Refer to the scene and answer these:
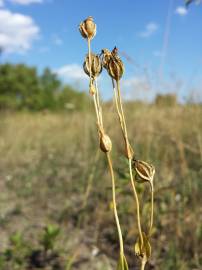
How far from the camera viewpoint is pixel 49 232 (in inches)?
70.2

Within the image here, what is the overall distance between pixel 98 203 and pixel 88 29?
6.06 feet

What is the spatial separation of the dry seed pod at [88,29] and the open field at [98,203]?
79cm

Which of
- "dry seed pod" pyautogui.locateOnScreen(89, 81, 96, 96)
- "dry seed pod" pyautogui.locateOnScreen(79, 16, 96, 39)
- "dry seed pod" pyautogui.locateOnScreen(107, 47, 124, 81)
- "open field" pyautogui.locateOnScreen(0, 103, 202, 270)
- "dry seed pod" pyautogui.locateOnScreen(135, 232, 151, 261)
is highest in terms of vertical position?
"dry seed pod" pyautogui.locateOnScreen(79, 16, 96, 39)

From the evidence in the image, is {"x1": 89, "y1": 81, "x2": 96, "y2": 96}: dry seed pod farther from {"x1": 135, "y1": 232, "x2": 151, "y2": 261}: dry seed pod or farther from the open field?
the open field

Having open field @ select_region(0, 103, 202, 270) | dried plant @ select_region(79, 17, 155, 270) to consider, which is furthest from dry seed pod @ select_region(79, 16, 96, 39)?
open field @ select_region(0, 103, 202, 270)

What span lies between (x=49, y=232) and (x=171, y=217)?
19.2 inches

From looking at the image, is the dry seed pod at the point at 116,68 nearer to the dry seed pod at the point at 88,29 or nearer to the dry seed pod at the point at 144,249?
the dry seed pod at the point at 88,29

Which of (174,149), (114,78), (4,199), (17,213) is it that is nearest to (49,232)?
(17,213)

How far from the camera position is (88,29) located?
0.49 meters

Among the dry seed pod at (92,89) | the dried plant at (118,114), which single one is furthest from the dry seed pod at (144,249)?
the dry seed pod at (92,89)

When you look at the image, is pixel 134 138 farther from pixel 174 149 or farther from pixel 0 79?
pixel 0 79

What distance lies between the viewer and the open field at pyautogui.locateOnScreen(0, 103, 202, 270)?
1717mm

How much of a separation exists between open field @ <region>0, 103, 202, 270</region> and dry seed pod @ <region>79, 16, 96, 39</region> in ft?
2.58

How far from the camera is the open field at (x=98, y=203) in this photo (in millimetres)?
1717
